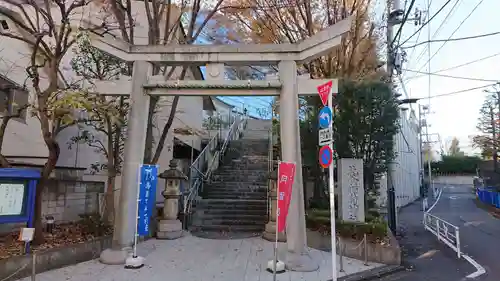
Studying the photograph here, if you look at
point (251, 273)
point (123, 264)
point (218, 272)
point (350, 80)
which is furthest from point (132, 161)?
point (350, 80)

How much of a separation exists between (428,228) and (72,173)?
14.2 m

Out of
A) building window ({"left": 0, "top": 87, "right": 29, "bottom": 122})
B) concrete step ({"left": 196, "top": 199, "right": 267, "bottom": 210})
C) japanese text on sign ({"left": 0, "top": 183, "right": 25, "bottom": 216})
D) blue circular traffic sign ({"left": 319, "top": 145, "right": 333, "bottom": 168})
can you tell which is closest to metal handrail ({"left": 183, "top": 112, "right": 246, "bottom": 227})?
concrete step ({"left": 196, "top": 199, "right": 267, "bottom": 210})

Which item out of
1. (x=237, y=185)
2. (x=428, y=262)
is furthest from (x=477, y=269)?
(x=237, y=185)

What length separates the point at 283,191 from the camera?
673cm

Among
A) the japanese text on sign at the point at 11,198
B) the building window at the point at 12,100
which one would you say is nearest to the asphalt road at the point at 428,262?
the japanese text on sign at the point at 11,198

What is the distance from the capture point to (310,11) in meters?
12.2

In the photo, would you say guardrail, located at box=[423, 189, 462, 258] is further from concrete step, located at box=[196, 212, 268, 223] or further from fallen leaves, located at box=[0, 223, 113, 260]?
fallen leaves, located at box=[0, 223, 113, 260]

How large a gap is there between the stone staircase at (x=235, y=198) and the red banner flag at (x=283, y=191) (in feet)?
13.6

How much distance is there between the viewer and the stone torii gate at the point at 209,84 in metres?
7.72

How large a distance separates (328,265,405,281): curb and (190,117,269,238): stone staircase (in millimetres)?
4214

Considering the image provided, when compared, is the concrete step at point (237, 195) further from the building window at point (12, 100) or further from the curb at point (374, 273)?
the building window at point (12, 100)

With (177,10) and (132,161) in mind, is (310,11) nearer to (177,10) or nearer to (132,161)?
(177,10)

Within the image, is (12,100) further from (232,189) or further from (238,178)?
(238,178)

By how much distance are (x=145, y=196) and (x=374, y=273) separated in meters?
5.57
